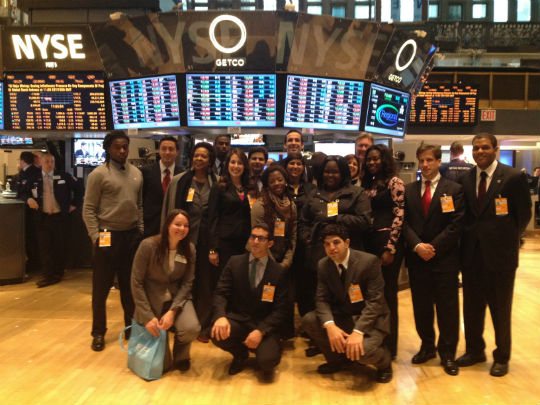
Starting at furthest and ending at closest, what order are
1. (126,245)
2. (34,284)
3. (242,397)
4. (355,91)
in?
(34,284)
(355,91)
(126,245)
(242,397)

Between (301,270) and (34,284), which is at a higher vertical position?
(301,270)

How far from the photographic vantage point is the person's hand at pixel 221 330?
9.90 feet

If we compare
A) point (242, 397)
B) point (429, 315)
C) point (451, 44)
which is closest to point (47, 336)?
point (242, 397)

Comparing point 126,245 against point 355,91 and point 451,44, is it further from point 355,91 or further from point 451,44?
point 451,44

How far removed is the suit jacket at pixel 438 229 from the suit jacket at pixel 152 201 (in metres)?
1.98

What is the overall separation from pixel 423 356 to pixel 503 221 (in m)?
1.08

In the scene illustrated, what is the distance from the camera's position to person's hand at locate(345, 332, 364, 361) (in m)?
2.82

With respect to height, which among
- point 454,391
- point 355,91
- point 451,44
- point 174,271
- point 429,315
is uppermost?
point 451,44

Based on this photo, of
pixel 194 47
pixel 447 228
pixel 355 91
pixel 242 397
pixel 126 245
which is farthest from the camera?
pixel 355 91

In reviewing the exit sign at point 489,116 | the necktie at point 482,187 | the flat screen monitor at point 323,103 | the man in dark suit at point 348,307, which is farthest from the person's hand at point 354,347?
the exit sign at point 489,116

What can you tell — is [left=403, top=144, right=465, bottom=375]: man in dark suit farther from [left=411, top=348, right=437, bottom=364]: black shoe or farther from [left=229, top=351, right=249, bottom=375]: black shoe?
[left=229, top=351, right=249, bottom=375]: black shoe

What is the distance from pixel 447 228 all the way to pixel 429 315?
631mm

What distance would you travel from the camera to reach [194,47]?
16.4 ft

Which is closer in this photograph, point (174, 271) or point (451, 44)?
point (174, 271)
